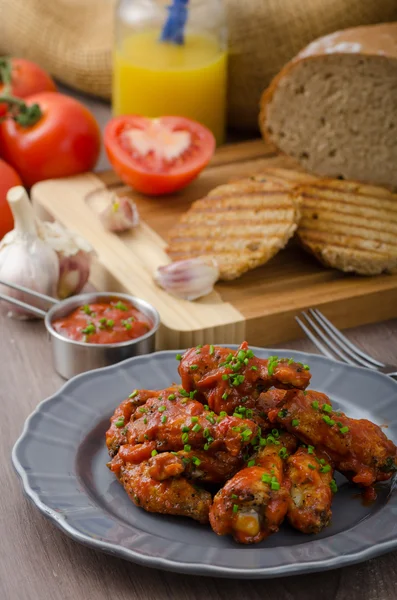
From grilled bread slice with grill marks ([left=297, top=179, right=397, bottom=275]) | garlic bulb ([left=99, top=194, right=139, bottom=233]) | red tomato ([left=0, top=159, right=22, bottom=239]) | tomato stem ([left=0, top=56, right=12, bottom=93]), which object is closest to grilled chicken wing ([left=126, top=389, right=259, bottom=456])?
grilled bread slice with grill marks ([left=297, top=179, right=397, bottom=275])

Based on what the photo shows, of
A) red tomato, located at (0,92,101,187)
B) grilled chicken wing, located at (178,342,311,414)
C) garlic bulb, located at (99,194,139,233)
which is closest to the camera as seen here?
grilled chicken wing, located at (178,342,311,414)

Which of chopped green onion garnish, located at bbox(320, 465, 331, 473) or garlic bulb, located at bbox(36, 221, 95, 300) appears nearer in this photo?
chopped green onion garnish, located at bbox(320, 465, 331, 473)

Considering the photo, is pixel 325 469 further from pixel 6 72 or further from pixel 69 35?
pixel 69 35

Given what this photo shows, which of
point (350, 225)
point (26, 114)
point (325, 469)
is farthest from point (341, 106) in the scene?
point (325, 469)

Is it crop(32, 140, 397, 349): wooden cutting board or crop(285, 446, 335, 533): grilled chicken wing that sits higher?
crop(285, 446, 335, 533): grilled chicken wing

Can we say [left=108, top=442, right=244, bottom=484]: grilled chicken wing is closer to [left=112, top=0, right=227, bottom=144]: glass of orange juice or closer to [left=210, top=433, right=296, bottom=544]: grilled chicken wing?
[left=210, top=433, right=296, bottom=544]: grilled chicken wing

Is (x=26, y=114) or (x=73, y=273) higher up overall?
(x=26, y=114)
